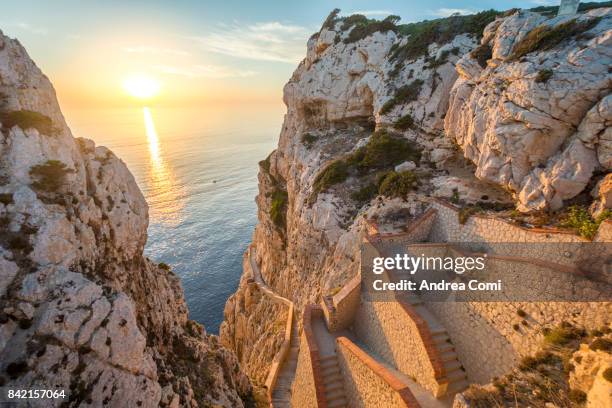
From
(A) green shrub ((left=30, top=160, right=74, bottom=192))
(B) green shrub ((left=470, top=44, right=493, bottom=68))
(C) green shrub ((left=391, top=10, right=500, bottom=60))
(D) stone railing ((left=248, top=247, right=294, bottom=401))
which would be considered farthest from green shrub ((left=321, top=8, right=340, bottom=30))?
(A) green shrub ((left=30, top=160, right=74, bottom=192))

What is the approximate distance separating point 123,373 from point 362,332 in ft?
34.9

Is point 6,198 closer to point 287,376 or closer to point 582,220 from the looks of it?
point 287,376

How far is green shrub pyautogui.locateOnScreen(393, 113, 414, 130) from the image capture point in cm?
2793

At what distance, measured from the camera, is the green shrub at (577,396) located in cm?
729

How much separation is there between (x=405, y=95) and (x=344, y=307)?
22719 millimetres

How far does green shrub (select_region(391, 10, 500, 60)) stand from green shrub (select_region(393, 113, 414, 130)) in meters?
8.67

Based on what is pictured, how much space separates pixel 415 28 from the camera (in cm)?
3806

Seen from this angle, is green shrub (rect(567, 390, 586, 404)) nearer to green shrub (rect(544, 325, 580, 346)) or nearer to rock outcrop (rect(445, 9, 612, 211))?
green shrub (rect(544, 325, 580, 346))

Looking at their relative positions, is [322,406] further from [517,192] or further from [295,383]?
[517,192]

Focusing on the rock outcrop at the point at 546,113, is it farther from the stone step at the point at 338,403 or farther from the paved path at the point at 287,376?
the paved path at the point at 287,376

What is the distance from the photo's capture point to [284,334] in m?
24.9

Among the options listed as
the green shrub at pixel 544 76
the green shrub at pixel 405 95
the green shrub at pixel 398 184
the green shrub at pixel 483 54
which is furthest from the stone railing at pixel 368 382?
the green shrub at pixel 405 95

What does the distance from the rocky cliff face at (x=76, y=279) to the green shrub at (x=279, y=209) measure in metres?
24.1

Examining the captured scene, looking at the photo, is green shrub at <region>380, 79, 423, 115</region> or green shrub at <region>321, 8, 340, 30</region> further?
green shrub at <region>321, 8, 340, 30</region>
